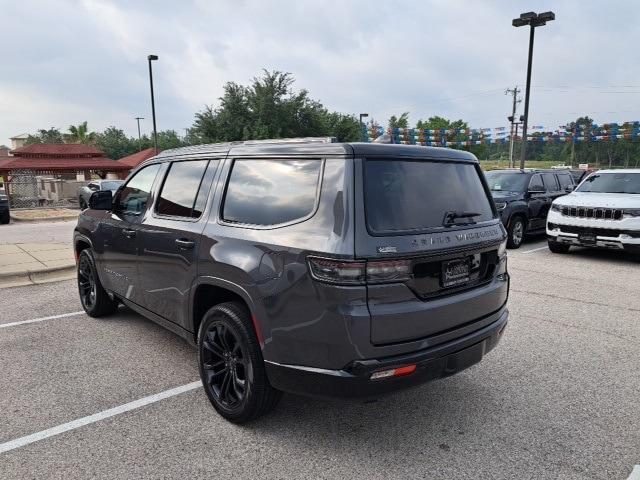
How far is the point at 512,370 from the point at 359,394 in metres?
2.07

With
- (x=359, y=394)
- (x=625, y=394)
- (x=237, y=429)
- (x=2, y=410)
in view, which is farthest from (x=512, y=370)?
(x=2, y=410)

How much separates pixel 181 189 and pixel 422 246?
2.07 metres

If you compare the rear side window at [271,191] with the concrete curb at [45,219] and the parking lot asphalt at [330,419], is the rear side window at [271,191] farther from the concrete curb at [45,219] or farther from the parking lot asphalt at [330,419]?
the concrete curb at [45,219]

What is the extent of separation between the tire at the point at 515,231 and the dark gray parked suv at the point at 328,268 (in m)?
7.69

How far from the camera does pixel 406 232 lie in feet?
9.03

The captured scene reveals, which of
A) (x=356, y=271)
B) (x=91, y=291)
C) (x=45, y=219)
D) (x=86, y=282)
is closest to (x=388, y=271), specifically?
(x=356, y=271)

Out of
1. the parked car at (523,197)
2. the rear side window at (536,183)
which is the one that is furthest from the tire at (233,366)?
the rear side window at (536,183)

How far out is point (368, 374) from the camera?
101 inches

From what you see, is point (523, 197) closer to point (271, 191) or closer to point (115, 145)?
point (271, 191)

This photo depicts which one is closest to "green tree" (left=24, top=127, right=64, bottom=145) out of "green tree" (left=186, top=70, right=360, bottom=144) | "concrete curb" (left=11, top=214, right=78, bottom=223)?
"green tree" (left=186, top=70, right=360, bottom=144)

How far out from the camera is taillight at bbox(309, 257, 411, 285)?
2.54 metres

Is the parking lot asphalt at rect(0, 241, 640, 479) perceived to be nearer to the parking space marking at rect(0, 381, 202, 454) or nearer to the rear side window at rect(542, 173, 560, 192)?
the parking space marking at rect(0, 381, 202, 454)

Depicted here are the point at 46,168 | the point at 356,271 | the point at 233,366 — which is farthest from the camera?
the point at 46,168

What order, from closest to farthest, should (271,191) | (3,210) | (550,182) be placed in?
(271,191) < (550,182) < (3,210)
